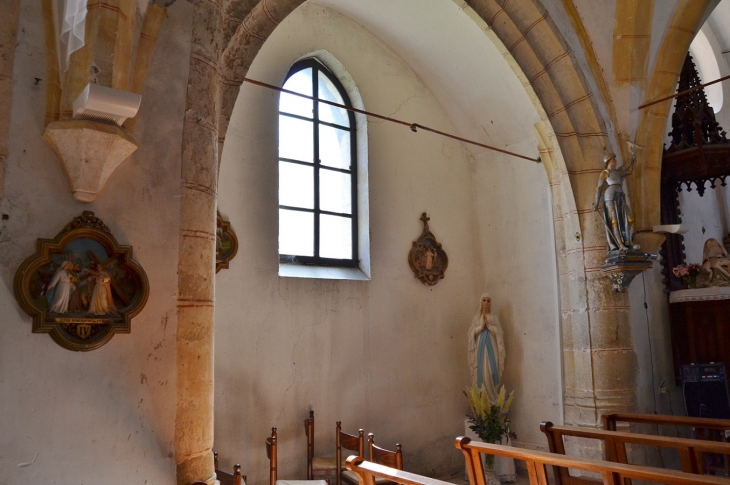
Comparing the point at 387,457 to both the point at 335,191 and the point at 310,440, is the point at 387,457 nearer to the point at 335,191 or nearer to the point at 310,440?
the point at 310,440

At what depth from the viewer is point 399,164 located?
7.41 meters

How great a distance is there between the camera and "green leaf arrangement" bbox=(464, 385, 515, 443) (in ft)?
21.2

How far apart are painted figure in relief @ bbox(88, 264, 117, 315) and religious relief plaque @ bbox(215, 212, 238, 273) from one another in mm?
2776

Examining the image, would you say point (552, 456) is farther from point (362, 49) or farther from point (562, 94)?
A: point (362, 49)

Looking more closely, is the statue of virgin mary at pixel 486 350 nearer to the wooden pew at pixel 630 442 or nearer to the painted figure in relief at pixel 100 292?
the wooden pew at pixel 630 442

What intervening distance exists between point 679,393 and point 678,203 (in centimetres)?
242

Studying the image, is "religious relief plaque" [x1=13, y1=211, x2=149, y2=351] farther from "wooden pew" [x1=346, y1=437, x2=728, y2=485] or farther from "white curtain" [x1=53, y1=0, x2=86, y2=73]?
"wooden pew" [x1=346, y1=437, x2=728, y2=485]

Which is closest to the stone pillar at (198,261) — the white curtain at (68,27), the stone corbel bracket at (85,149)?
the stone corbel bracket at (85,149)

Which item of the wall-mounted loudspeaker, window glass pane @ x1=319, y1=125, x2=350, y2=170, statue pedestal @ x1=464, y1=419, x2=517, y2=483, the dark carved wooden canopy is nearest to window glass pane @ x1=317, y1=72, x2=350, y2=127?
window glass pane @ x1=319, y1=125, x2=350, y2=170

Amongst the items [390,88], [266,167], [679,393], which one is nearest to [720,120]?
[679,393]

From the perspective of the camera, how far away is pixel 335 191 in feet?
23.7

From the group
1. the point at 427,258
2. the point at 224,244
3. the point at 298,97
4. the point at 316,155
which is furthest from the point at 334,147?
the point at 224,244

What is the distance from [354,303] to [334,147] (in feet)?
6.34

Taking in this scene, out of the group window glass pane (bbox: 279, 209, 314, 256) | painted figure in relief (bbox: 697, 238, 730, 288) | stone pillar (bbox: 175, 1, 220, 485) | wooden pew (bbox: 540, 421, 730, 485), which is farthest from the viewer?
painted figure in relief (bbox: 697, 238, 730, 288)
